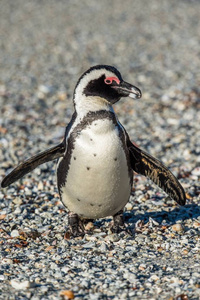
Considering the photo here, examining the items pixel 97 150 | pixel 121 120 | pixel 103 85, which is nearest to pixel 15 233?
pixel 97 150

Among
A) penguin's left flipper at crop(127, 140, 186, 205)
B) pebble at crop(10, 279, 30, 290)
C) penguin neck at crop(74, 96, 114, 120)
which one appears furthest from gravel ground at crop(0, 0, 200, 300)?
penguin neck at crop(74, 96, 114, 120)

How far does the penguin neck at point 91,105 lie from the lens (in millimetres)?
4578

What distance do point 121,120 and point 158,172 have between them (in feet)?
13.6

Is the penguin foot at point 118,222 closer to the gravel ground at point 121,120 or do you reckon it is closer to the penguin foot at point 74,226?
the gravel ground at point 121,120

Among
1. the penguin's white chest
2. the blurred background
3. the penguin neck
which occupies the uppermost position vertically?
the blurred background

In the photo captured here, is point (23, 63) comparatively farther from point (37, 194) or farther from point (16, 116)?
point (37, 194)

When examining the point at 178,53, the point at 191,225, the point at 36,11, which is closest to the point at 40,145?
the point at 191,225

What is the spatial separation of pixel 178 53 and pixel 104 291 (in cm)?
996

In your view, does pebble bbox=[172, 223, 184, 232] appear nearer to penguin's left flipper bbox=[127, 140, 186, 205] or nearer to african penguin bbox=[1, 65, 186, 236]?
penguin's left flipper bbox=[127, 140, 186, 205]

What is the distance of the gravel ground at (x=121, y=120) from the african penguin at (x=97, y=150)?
42 centimetres

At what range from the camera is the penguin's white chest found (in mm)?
4520

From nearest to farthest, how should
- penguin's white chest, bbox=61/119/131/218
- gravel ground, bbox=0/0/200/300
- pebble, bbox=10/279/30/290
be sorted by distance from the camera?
1. pebble, bbox=10/279/30/290
2. gravel ground, bbox=0/0/200/300
3. penguin's white chest, bbox=61/119/131/218

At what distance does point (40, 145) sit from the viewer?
8.12 metres

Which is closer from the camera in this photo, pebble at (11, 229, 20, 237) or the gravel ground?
the gravel ground
